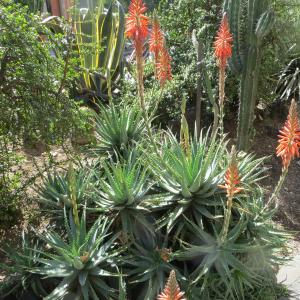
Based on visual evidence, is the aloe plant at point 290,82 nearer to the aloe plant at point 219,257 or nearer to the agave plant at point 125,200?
the aloe plant at point 219,257

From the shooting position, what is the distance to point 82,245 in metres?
2.67

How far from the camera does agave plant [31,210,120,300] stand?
2.63m

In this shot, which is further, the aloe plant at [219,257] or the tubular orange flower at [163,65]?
the tubular orange flower at [163,65]

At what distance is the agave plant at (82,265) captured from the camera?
8.64 feet

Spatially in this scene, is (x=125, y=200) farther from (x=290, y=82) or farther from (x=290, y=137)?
(x=290, y=82)

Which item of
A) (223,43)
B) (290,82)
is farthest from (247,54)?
(223,43)

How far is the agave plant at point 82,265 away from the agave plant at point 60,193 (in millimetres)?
272

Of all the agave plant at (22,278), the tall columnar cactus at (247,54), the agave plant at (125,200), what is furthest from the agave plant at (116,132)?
→ the tall columnar cactus at (247,54)

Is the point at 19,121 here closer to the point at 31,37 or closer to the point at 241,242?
the point at 31,37

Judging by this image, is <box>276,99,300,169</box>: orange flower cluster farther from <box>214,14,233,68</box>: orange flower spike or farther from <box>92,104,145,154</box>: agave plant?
<box>92,104,145,154</box>: agave plant

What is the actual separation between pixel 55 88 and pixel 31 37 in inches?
19.3

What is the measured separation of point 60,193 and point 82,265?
79cm

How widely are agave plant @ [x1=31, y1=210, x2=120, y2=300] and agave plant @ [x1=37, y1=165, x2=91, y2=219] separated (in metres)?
0.27

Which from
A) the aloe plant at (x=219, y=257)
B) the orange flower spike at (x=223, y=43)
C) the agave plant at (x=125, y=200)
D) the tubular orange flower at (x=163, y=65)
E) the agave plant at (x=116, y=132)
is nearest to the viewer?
the aloe plant at (x=219, y=257)
